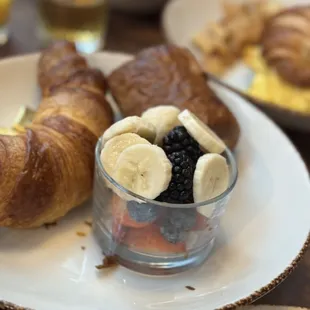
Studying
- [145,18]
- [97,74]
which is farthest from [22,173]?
[145,18]

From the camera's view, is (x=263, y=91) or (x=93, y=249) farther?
(x=263, y=91)

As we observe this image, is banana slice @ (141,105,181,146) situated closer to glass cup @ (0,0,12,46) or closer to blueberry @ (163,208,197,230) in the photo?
blueberry @ (163,208,197,230)

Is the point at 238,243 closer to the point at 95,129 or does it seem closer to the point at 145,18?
the point at 95,129

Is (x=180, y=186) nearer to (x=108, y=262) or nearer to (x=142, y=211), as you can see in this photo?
(x=142, y=211)

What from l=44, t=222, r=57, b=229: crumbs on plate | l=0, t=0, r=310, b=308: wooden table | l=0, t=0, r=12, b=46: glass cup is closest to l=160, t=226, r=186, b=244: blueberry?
l=44, t=222, r=57, b=229: crumbs on plate

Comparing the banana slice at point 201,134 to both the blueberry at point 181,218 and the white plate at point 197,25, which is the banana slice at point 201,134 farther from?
the white plate at point 197,25

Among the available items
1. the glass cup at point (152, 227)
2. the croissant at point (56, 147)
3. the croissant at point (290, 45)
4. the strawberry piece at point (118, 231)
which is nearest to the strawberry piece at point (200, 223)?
the glass cup at point (152, 227)

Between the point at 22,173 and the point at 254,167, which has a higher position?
the point at 22,173
